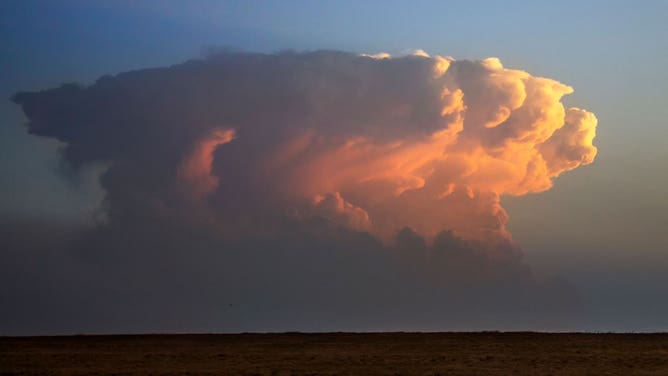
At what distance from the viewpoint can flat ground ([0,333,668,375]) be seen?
151 ft

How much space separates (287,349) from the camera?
5369 cm

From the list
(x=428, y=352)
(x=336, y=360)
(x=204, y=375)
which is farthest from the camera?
(x=428, y=352)

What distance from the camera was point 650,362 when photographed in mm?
49625

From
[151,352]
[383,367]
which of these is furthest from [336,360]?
[151,352]

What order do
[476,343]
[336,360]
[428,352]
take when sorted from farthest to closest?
[476,343] → [428,352] → [336,360]

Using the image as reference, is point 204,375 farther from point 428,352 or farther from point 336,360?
point 428,352

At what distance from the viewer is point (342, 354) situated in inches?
2024

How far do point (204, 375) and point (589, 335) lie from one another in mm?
29666

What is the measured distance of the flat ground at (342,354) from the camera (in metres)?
46.0

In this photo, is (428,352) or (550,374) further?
(428,352)

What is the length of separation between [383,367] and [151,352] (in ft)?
51.0

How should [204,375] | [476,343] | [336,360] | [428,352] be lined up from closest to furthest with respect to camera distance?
→ [204,375] → [336,360] → [428,352] → [476,343]

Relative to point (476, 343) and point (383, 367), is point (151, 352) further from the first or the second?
point (476, 343)

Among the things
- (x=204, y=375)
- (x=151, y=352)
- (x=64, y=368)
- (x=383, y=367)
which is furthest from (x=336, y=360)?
(x=64, y=368)
